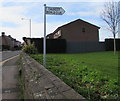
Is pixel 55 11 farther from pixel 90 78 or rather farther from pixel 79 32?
pixel 79 32

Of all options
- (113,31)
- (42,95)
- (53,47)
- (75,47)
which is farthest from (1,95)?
(75,47)

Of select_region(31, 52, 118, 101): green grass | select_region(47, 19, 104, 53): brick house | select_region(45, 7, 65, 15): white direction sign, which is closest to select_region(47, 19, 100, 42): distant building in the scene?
select_region(47, 19, 104, 53): brick house

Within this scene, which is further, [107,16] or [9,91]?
[107,16]

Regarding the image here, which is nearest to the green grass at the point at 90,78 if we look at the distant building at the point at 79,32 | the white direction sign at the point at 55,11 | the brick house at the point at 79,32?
the white direction sign at the point at 55,11

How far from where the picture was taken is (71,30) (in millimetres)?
32469

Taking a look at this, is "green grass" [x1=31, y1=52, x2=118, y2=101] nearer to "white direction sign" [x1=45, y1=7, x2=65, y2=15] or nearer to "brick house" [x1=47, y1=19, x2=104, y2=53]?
"white direction sign" [x1=45, y1=7, x2=65, y2=15]

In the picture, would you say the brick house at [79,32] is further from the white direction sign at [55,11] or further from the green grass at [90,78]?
the white direction sign at [55,11]

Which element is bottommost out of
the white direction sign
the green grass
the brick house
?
the green grass

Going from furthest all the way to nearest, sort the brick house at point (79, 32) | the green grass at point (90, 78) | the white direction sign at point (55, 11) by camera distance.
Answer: the brick house at point (79, 32)
the white direction sign at point (55, 11)
the green grass at point (90, 78)

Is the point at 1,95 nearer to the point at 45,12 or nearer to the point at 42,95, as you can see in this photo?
the point at 42,95

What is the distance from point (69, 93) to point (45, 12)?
4.64 meters

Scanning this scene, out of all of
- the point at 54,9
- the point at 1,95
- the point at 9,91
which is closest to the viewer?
the point at 1,95

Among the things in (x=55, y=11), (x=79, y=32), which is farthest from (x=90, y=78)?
(x=79, y=32)

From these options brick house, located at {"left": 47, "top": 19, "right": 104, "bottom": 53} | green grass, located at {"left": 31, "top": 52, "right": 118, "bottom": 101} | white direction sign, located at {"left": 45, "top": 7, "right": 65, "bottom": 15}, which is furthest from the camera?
brick house, located at {"left": 47, "top": 19, "right": 104, "bottom": 53}
